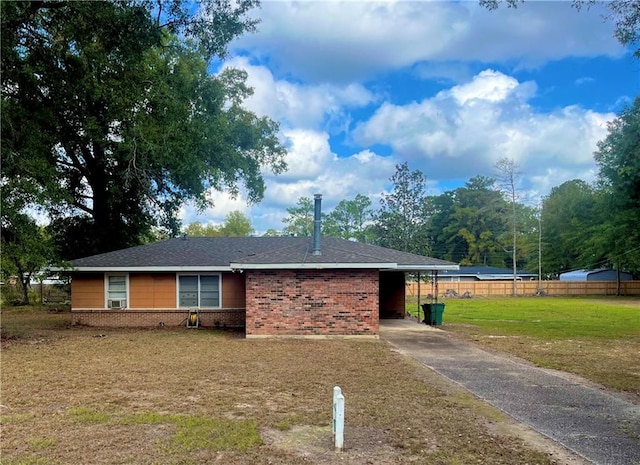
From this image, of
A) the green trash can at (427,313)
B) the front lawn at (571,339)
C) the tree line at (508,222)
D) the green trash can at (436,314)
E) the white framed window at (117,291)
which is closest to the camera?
the front lawn at (571,339)

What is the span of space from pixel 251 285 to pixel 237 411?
25.5 feet

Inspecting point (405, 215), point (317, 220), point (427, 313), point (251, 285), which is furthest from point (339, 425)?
point (405, 215)

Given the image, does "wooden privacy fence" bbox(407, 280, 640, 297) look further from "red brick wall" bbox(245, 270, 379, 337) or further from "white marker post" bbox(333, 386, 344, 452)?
"white marker post" bbox(333, 386, 344, 452)

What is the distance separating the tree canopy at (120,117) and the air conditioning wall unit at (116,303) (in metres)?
3.76

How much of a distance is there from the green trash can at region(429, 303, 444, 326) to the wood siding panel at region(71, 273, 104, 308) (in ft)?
39.0

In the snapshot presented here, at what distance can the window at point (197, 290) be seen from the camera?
17.7 m

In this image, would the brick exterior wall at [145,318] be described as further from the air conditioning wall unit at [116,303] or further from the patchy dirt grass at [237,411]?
the patchy dirt grass at [237,411]

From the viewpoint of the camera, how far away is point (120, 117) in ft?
55.0

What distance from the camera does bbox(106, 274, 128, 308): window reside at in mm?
17641

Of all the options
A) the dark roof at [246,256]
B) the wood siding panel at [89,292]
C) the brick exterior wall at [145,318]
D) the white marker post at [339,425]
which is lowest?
the brick exterior wall at [145,318]

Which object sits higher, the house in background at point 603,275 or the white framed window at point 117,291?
the white framed window at point 117,291

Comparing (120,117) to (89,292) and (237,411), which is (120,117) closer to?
(89,292)

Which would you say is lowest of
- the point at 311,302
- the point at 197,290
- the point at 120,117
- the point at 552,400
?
the point at 552,400

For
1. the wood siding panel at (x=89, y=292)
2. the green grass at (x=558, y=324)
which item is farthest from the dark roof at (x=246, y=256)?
the green grass at (x=558, y=324)
